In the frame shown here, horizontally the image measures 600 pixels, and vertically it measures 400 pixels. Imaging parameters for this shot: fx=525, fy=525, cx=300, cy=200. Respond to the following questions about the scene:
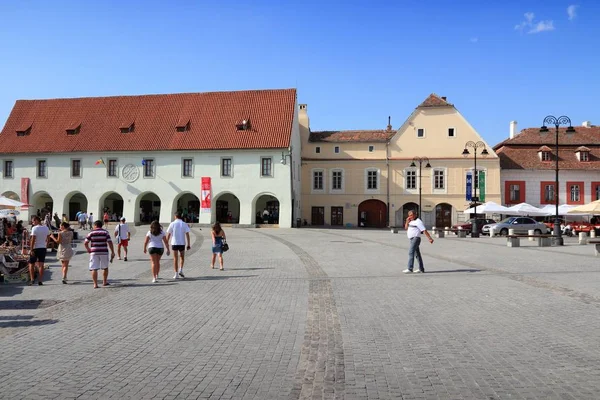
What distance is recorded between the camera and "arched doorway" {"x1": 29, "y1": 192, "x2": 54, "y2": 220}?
159 feet

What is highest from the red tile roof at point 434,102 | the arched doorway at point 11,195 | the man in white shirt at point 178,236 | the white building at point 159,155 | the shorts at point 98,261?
the red tile roof at point 434,102

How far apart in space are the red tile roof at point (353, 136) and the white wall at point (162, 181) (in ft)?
13.1

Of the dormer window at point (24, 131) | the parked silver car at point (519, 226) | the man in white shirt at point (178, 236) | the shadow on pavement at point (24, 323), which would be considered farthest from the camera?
the dormer window at point (24, 131)

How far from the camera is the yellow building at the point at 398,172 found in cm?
4894

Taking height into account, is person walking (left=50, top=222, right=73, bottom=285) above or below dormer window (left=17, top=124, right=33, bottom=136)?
below

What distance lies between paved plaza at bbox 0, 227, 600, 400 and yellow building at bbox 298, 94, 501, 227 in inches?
1427

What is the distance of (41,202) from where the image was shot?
50.3m

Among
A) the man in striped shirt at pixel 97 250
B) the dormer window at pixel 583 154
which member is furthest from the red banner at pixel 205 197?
the dormer window at pixel 583 154

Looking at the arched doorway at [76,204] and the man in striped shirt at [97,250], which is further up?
the arched doorway at [76,204]

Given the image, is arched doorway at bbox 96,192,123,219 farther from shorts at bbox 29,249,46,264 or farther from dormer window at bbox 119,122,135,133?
shorts at bbox 29,249,46,264

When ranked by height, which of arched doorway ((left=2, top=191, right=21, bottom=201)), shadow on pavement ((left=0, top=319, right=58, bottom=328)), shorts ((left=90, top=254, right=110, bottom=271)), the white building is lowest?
shadow on pavement ((left=0, top=319, right=58, bottom=328))

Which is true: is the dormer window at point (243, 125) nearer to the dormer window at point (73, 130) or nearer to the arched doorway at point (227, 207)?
the arched doorway at point (227, 207)

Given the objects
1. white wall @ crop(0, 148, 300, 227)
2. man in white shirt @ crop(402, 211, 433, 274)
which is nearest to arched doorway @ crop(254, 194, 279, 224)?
white wall @ crop(0, 148, 300, 227)

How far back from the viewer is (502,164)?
49.8 meters
